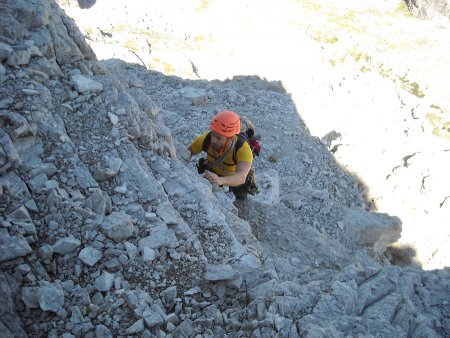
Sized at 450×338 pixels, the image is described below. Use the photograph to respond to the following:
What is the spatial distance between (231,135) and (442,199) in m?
12.7

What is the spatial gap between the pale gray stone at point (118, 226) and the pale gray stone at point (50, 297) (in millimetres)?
1014

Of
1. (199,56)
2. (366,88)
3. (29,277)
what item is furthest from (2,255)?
(199,56)

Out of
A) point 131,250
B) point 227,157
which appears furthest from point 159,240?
point 227,157

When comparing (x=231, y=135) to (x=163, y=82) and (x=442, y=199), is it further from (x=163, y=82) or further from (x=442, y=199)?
(x=442, y=199)

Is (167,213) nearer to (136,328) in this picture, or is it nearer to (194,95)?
(136,328)

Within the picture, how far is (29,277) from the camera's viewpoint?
4.70 m

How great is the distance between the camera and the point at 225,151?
766 centimetres

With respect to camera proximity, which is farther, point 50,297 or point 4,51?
point 4,51

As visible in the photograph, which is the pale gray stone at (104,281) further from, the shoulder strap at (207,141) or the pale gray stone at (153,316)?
the shoulder strap at (207,141)

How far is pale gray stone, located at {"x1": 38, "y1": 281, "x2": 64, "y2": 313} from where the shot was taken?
456 cm

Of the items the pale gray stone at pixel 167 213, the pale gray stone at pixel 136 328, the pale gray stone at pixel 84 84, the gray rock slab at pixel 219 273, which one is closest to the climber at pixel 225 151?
the pale gray stone at pixel 167 213

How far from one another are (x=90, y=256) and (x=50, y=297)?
0.73m

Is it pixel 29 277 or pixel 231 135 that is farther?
pixel 231 135

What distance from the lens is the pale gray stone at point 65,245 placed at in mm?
5074
